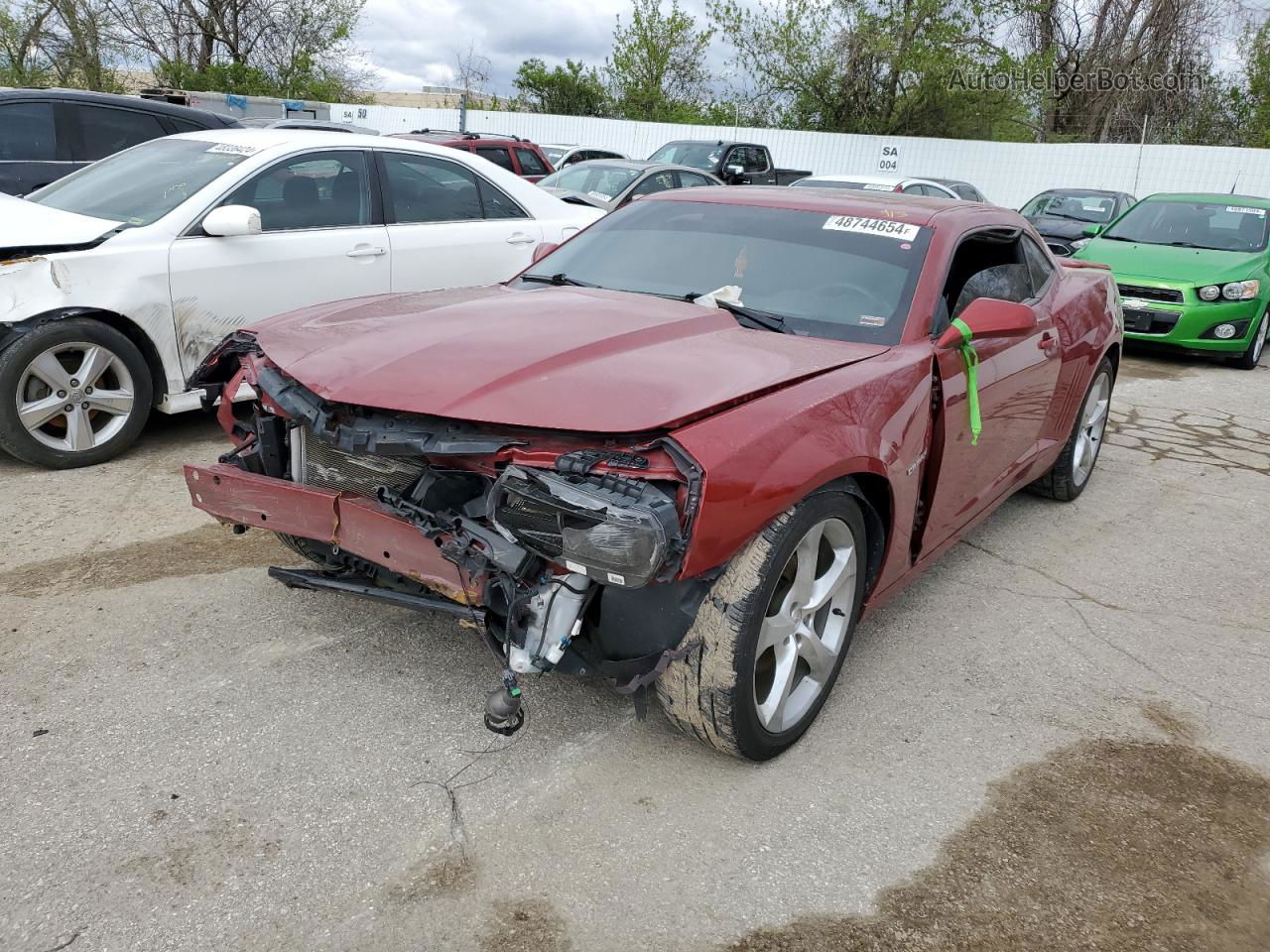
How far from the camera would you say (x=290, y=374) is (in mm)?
2906

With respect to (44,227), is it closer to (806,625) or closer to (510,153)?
(806,625)

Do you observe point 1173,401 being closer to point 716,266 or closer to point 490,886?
point 716,266

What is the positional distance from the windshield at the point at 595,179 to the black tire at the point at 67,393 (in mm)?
6787

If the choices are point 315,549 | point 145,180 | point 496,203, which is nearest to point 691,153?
point 496,203

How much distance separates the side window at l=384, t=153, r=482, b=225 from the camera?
623 centimetres

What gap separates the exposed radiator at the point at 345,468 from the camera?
2.96m

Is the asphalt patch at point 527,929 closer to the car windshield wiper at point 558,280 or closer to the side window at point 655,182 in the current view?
the car windshield wiper at point 558,280

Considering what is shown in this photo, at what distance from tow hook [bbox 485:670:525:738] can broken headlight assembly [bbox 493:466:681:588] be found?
0.38 m

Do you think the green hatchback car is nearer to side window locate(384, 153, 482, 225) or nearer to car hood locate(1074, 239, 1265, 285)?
car hood locate(1074, 239, 1265, 285)

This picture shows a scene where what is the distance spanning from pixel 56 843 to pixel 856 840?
1965mm

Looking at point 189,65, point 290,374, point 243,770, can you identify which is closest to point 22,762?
point 243,770

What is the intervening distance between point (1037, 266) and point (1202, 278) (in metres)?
5.97

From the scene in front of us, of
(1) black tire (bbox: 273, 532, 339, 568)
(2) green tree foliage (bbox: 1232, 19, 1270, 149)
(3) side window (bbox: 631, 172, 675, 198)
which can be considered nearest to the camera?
(1) black tire (bbox: 273, 532, 339, 568)

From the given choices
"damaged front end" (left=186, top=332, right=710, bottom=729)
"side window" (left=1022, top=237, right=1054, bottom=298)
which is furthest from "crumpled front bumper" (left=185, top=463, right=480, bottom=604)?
"side window" (left=1022, top=237, right=1054, bottom=298)
